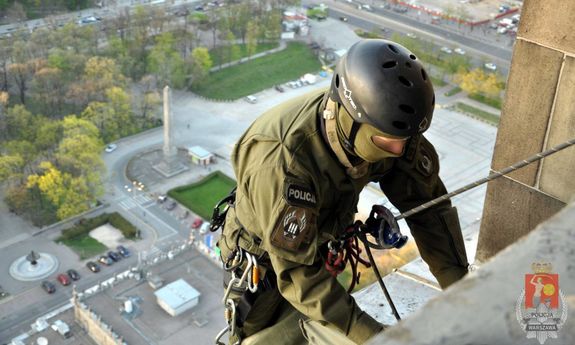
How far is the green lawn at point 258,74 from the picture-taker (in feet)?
120

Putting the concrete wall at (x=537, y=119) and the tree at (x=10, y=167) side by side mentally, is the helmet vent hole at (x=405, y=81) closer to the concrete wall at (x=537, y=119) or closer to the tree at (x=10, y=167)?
the concrete wall at (x=537, y=119)

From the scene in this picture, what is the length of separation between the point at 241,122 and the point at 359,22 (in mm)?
14426

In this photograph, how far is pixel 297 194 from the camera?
3.75 metres

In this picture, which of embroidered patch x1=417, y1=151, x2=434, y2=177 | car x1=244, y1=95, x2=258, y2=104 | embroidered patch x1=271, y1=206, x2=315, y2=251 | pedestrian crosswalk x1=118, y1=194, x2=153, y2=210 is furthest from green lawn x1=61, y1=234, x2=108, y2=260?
embroidered patch x1=271, y1=206, x2=315, y2=251

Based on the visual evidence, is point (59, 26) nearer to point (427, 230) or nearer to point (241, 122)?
point (241, 122)

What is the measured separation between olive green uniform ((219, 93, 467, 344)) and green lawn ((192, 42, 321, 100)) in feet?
104

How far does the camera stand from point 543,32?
484 centimetres

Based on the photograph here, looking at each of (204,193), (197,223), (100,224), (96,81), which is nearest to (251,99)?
(96,81)

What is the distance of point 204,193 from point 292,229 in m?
24.8

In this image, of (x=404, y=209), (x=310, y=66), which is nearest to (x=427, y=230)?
(x=404, y=209)

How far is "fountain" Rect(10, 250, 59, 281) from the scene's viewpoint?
23516mm

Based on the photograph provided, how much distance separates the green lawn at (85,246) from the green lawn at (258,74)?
12.3m

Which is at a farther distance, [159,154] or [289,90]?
[289,90]

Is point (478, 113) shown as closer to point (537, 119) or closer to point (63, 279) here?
point (63, 279)
